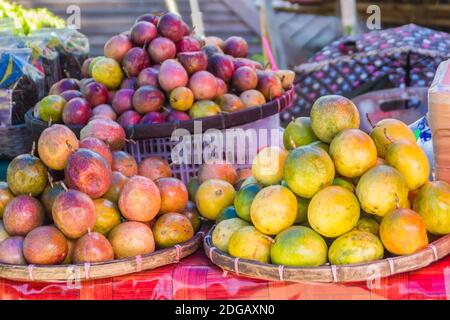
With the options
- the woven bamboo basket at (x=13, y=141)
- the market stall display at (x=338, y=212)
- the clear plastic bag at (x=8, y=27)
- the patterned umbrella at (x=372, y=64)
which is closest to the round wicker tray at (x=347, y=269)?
the market stall display at (x=338, y=212)

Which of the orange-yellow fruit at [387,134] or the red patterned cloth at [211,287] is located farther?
the orange-yellow fruit at [387,134]

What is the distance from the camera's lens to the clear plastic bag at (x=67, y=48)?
13.6ft

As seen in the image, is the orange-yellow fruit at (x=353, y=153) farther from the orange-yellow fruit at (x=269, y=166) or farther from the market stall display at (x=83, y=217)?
the market stall display at (x=83, y=217)

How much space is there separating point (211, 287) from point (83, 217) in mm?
436

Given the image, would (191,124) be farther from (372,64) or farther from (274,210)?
(372,64)

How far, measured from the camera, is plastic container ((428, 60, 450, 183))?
79.2 inches

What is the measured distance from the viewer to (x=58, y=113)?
9.90 feet

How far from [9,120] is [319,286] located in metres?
→ 2.13

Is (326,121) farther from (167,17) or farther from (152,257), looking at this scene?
(167,17)

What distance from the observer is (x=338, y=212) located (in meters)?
1.78

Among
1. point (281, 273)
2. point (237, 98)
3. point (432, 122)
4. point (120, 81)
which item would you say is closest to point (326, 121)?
point (432, 122)

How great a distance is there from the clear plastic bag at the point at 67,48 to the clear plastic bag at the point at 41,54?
0.27 feet

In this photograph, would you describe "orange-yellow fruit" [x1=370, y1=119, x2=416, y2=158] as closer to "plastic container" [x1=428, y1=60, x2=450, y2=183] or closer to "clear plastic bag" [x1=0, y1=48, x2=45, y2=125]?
"plastic container" [x1=428, y1=60, x2=450, y2=183]

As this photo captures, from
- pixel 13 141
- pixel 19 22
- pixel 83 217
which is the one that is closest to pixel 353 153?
pixel 83 217
